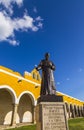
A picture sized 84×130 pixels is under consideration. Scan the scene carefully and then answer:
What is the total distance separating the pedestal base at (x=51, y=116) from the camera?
5.37m

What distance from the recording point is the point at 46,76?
650 cm

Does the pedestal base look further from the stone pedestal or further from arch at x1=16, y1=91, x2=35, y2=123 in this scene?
arch at x1=16, y1=91, x2=35, y2=123

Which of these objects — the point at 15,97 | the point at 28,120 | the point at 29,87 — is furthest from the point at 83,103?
the point at 15,97

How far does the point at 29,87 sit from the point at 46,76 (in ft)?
40.8

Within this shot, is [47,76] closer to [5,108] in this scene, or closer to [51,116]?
[51,116]

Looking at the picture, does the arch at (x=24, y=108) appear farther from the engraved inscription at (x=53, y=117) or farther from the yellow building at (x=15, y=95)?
the engraved inscription at (x=53, y=117)

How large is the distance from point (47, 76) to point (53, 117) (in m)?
1.70

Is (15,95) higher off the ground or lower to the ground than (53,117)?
higher

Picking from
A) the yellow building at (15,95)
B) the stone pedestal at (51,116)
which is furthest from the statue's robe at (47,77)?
the yellow building at (15,95)

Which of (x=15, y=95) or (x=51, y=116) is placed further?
(x=15, y=95)

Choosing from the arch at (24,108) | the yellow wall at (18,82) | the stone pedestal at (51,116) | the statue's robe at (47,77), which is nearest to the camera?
the stone pedestal at (51,116)

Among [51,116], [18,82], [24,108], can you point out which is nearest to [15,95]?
[18,82]

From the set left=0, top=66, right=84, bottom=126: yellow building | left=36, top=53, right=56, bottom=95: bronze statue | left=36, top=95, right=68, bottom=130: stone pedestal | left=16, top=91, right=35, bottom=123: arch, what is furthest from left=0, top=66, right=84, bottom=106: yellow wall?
left=36, top=95, right=68, bottom=130: stone pedestal

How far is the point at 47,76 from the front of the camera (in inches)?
256
